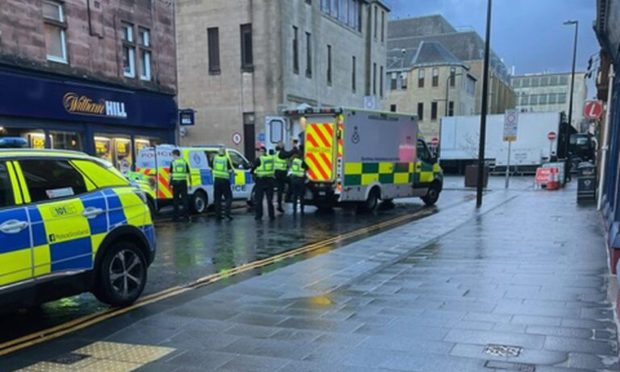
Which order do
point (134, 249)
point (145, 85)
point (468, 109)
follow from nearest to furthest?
point (134, 249), point (145, 85), point (468, 109)

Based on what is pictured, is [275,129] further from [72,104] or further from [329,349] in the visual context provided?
[329,349]

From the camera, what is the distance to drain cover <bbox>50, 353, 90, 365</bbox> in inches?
165

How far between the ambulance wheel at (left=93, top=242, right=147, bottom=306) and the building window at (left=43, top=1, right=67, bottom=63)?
11088 millimetres

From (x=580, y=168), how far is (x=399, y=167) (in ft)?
20.9

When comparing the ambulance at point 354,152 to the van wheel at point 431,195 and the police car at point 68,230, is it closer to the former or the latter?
the van wheel at point 431,195

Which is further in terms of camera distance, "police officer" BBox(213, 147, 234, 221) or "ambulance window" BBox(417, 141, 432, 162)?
"ambulance window" BBox(417, 141, 432, 162)

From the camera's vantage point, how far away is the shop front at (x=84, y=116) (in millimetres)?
13633

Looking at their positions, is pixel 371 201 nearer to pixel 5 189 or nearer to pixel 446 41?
pixel 5 189

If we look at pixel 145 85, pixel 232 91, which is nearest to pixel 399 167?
pixel 145 85

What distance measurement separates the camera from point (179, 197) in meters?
13.3

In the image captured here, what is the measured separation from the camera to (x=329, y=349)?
14.3 ft

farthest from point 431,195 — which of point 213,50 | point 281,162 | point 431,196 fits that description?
point 213,50

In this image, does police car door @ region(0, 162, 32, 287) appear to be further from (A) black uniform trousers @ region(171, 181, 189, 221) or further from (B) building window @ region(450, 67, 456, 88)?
(B) building window @ region(450, 67, 456, 88)

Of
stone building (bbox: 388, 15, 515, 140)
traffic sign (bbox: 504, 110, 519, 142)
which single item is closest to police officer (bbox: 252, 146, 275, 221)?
traffic sign (bbox: 504, 110, 519, 142)
